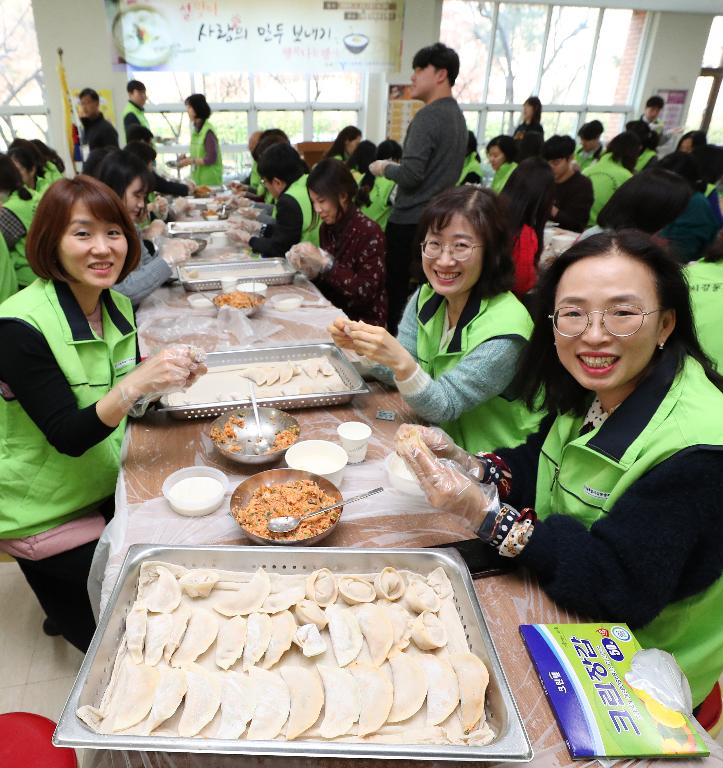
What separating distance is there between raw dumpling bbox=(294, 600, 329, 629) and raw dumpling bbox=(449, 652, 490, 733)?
0.31m

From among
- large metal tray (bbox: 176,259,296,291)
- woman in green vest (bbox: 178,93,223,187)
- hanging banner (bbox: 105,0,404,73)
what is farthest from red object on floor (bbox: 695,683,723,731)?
hanging banner (bbox: 105,0,404,73)

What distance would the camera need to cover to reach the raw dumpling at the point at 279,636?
1227 millimetres

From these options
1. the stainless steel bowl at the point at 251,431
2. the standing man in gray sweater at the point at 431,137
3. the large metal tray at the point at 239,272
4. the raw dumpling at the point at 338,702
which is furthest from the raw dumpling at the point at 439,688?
the standing man in gray sweater at the point at 431,137

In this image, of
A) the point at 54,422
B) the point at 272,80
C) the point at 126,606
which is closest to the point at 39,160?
the point at 54,422

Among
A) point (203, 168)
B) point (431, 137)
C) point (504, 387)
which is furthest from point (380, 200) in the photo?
point (504, 387)

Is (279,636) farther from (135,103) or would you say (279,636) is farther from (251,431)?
(135,103)

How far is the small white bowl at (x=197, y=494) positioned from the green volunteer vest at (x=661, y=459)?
1047 millimetres

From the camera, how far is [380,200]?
19.5 ft

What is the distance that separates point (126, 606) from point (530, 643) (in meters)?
0.96

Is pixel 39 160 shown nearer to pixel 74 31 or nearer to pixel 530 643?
pixel 74 31

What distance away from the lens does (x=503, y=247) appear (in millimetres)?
2242

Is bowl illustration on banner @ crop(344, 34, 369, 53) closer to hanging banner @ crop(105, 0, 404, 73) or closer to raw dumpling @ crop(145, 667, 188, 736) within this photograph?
hanging banner @ crop(105, 0, 404, 73)

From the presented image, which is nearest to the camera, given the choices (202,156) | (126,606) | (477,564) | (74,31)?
(126,606)

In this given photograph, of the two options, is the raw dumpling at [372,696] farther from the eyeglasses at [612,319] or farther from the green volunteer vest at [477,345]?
the green volunteer vest at [477,345]
